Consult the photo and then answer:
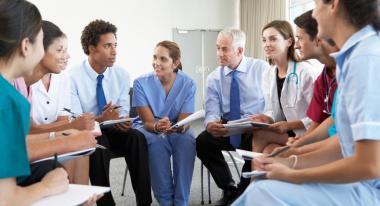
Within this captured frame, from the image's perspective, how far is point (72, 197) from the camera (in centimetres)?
119

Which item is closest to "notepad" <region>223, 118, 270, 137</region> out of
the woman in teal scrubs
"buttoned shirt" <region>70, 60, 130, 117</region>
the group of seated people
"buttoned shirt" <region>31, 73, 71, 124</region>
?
the group of seated people

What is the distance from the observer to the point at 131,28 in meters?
6.92

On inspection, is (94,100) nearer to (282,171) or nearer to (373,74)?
(282,171)

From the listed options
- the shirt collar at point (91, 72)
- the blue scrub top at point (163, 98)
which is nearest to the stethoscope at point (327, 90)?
the blue scrub top at point (163, 98)

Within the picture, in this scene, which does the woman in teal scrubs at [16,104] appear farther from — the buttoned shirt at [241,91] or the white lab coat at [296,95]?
the buttoned shirt at [241,91]

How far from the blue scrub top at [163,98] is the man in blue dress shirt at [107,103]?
145 mm

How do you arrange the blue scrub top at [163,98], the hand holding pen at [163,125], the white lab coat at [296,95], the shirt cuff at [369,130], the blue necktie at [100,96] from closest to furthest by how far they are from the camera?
the shirt cuff at [369,130] → the white lab coat at [296,95] → the hand holding pen at [163,125] → the blue necktie at [100,96] → the blue scrub top at [163,98]

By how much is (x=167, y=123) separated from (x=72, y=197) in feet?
5.01

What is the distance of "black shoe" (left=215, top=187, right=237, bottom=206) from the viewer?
111 inches

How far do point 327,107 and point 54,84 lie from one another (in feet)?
5.20

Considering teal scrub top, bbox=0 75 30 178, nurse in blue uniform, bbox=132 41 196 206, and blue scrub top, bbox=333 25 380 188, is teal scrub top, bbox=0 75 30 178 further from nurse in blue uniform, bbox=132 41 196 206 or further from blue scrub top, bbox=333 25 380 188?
nurse in blue uniform, bbox=132 41 196 206

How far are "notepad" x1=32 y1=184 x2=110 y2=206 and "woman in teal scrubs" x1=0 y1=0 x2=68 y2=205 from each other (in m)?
0.02

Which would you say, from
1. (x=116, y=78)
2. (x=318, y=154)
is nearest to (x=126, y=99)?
(x=116, y=78)

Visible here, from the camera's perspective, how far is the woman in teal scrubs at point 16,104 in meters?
1.06
